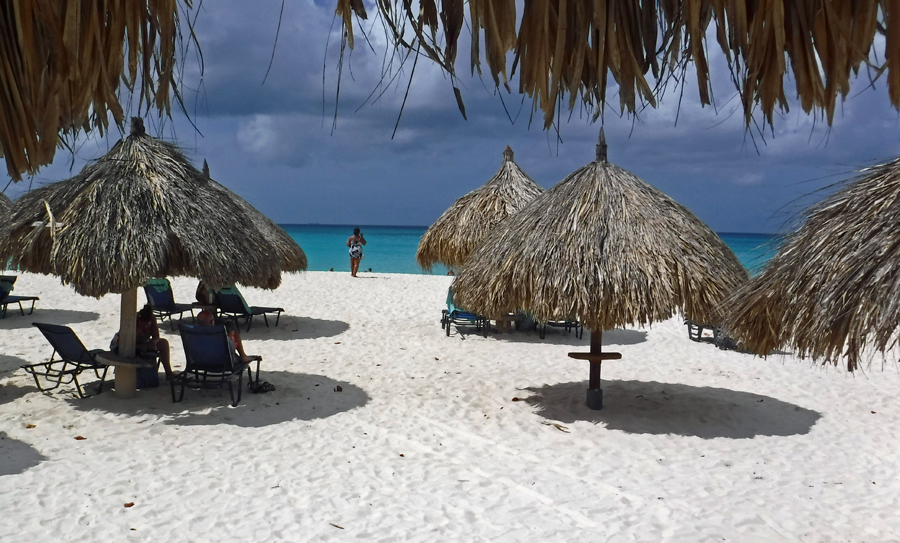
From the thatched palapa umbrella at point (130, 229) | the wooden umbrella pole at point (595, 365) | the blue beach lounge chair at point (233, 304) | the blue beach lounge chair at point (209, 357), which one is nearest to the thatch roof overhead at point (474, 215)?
the blue beach lounge chair at point (233, 304)

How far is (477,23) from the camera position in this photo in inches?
61.5

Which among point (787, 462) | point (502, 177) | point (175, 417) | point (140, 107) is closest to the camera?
point (140, 107)

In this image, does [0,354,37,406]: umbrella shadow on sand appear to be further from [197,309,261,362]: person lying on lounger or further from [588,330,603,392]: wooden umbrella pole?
[588,330,603,392]: wooden umbrella pole

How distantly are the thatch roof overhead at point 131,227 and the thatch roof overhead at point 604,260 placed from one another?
104 inches

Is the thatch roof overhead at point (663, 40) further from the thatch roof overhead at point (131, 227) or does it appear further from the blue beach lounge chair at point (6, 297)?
the blue beach lounge chair at point (6, 297)

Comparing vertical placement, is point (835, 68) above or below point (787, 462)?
above

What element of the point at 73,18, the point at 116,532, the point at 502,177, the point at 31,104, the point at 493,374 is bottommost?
the point at 116,532

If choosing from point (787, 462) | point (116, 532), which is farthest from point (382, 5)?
point (787, 462)

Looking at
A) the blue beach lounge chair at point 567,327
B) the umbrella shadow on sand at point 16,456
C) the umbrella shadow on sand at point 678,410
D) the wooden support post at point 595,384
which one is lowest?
the umbrella shadow on sand at point 16,456

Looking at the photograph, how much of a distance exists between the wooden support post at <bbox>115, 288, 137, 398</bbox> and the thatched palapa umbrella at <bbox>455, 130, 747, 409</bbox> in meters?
3.38

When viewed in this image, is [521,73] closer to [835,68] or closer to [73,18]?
[835,68]

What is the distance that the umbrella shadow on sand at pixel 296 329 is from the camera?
1045 centimetres

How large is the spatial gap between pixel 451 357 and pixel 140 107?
745 cm

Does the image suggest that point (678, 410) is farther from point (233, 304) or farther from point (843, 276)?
point (233, 304)
